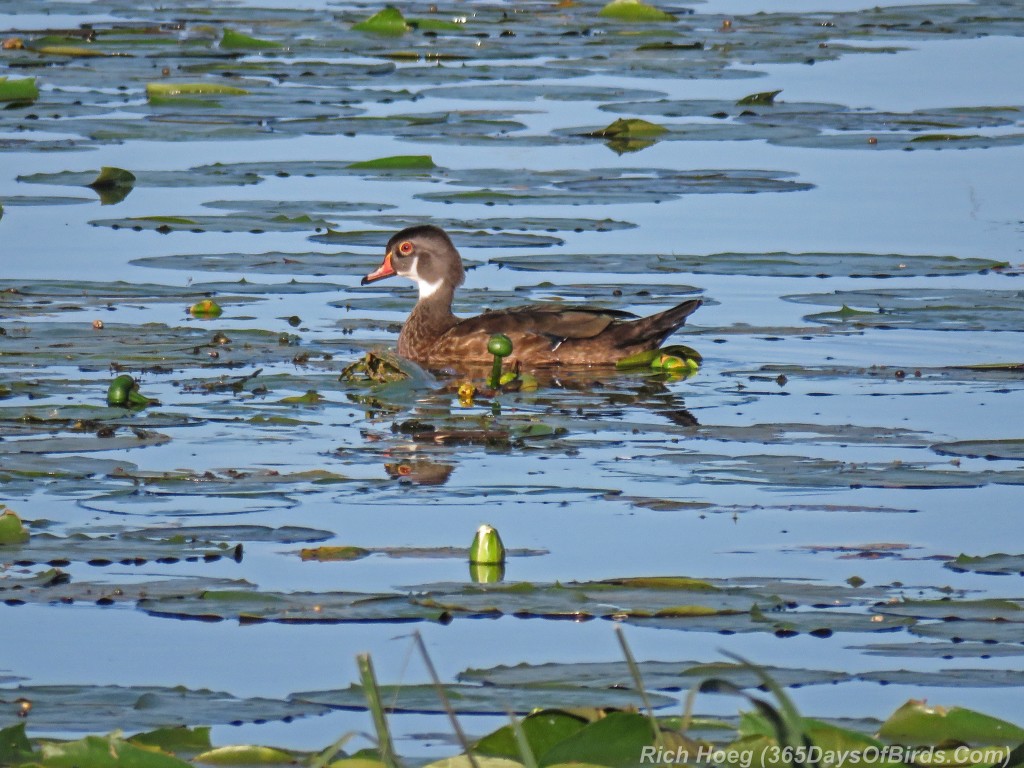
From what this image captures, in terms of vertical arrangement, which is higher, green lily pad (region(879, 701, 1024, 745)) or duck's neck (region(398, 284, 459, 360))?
duck's neck (region(398, 284, 459, 360))

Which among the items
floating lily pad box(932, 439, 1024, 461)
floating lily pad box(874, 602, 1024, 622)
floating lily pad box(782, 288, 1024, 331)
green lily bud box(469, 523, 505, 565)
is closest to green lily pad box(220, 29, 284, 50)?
floating lily pad box(782, 288, 1024, 331)

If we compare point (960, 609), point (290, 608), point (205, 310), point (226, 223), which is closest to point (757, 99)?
point (226, 223)

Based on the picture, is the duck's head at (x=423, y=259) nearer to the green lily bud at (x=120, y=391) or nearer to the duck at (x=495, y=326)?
the duck at (x=495, y=326)

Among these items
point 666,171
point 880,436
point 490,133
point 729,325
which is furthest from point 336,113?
point 880,436

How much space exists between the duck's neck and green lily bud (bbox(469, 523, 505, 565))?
4.74 metres

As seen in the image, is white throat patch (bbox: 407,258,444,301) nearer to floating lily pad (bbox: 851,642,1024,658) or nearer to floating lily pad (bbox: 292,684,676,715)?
floating lily pad (bbox: 851,642,1024,658)

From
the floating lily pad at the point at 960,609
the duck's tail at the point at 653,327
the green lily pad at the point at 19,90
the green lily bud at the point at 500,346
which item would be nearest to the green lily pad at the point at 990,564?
the floating lily pad at the point at 960,609

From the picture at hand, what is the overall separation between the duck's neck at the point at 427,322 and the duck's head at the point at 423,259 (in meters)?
0.03

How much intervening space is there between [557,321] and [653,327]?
20.5 inches

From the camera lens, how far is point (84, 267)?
1273 cm

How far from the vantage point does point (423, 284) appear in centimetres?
1219

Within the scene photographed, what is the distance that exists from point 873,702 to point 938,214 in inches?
378

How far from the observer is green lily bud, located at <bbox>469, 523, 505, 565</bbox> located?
6.82 m

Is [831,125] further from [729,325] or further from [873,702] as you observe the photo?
[873,702]
